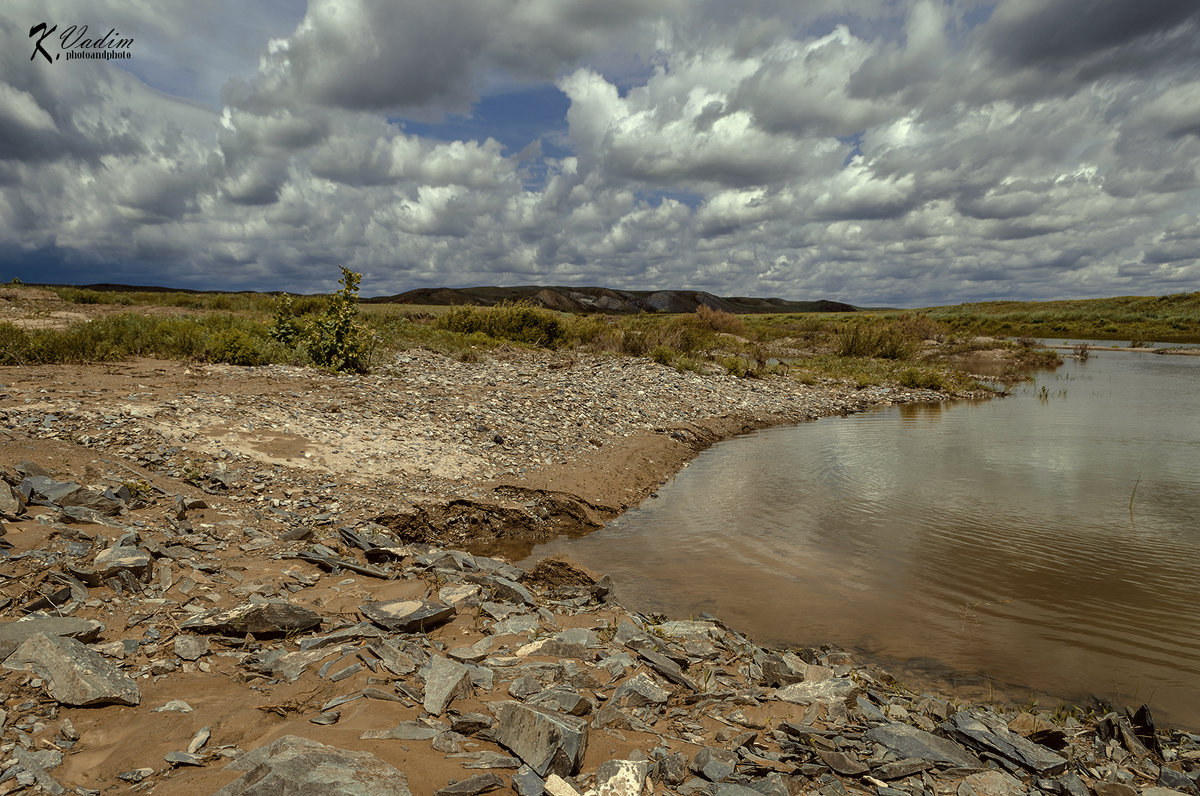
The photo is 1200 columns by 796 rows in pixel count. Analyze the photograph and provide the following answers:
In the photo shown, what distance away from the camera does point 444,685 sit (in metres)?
3.81

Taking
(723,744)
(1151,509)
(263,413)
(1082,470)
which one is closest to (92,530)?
(263,413)

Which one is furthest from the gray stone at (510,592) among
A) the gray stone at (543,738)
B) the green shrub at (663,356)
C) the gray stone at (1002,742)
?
the green shrub at (663,356)

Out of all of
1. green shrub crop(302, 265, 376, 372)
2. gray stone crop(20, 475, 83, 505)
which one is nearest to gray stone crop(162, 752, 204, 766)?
gray stone crop(20, 475, 83, 505)

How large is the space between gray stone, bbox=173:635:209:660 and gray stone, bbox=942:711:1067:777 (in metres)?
5.20

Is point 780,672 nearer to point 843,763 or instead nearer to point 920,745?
point 920,745

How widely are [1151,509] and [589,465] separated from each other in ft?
30.6

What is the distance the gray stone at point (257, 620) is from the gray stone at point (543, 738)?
2147mm

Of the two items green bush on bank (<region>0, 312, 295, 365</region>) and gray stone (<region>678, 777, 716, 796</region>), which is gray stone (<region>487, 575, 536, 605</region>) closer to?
gray stone (<region>678, 777, 716, 796</region>)

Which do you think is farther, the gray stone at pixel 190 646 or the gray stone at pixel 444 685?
the gray stone at pixel 190 646

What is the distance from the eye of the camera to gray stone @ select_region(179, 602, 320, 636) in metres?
4.41

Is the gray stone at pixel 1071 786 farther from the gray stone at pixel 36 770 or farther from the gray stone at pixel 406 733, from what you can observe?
the gray stone at pixel 36 770

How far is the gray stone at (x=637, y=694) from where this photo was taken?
3932 millimetres

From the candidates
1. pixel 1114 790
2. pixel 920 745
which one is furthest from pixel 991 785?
pixel 1114 790

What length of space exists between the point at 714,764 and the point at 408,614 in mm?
2758
